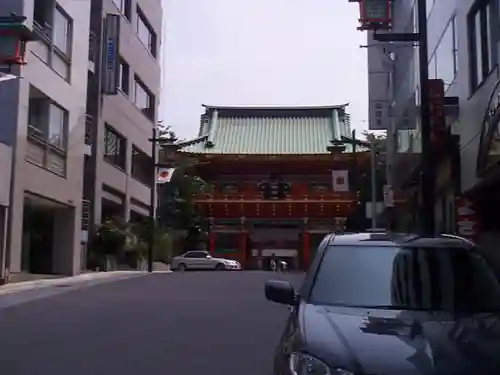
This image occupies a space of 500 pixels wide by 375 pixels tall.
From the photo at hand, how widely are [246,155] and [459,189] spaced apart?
28.2 metres

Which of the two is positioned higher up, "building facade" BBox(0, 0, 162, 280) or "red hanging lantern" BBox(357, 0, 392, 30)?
"red hanging lantern" BBox(357, 0, 392, 30)

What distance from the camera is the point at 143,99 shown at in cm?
4175

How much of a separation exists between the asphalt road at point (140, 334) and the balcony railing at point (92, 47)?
16.4 metres

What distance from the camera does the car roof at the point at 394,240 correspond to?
598 cm

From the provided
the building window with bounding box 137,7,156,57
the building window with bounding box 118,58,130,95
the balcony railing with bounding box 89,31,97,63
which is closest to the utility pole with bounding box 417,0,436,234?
the balcony railing with bounding box 89,31,97,63

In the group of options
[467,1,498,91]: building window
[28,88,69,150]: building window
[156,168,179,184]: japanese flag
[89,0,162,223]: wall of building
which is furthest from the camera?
[156,168,179,184]: japanese flag

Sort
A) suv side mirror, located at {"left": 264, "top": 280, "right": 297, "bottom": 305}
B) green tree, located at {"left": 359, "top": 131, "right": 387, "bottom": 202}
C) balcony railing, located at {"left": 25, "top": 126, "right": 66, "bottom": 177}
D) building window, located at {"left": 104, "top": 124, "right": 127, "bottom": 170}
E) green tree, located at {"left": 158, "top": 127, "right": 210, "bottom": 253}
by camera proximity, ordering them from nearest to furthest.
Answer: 1. suv side mirror, located at {"left": 264, "top": 280, "right": 297, "bottom": 305}
2. balcony railing, located at {"left": 25, "top": 126, "right": 66, "bottom": 177}
3. building window, located at {"left": 104, "top": 124, "right": 127, "bottom": 170}
4. green tree, located at {"left": 359, "top": 131, "right": 387, "bottom": 202}
5. green tree, located at {"left": 158, "top": 127, "right": 210, "bottom": 253}

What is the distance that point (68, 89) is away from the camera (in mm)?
27531

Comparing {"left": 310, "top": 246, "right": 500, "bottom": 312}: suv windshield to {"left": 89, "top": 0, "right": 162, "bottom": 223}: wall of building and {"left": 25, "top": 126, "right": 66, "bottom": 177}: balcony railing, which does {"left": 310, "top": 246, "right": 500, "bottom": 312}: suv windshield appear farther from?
{"left": 89, "top": 0, "right": 162, "bottom": 223}: wall of building

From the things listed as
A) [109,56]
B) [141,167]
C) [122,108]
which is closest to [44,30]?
[109,56]

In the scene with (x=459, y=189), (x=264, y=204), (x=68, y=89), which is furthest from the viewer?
(x=264, y=204)

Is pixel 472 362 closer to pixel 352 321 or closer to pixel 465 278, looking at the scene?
pixel 352 321

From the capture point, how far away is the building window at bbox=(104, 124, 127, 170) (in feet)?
114

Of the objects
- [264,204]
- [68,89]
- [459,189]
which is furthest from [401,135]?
[264,204]
